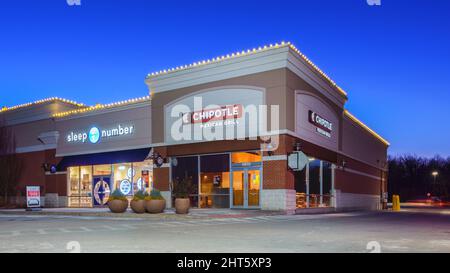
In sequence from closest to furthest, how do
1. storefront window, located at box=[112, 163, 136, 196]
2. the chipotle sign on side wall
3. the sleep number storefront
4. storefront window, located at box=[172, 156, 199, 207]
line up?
storefront window, located at box=[172, 156, 199, 207] → the chipotle sign on side wall → the sleep number storefront → storefront window, located at box=[112, 163, 136, 196]

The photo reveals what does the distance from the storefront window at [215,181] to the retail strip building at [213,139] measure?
60 mm

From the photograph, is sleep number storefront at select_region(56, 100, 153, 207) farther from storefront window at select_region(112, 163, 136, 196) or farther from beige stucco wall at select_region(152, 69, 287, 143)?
beige stucco wall at select_region(152, 69, 287, 143)

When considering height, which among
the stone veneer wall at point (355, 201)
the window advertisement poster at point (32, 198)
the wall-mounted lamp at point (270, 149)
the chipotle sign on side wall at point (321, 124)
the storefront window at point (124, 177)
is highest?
the chipotle sign on side wall at point (321, 124)

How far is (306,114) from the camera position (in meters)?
27.8

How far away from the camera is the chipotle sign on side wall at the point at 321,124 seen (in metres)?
28.5

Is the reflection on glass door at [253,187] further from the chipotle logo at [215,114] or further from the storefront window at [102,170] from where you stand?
the storefront window at [102,170]

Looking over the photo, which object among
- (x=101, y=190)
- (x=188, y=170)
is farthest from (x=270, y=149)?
(x=101, y=190)

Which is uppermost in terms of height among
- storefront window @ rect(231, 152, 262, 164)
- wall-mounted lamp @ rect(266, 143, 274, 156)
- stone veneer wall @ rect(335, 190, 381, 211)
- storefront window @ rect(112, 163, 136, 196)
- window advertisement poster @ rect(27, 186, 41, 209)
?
wall-mounted lamp @ rect(266, 143, 274, 156)

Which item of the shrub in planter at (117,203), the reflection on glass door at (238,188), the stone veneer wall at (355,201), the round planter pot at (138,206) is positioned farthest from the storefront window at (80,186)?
the stone veneer wall at (355,201)

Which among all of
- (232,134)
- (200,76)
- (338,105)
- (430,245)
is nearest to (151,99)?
(200,76)

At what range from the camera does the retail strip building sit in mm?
25152

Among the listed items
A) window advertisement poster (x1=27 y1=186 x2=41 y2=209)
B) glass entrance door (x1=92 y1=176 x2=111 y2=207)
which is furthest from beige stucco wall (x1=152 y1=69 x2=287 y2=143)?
window advertisement poster (x1=27 y1=186 x2=41 y2=209)

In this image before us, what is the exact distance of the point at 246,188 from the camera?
26109 millimetres
